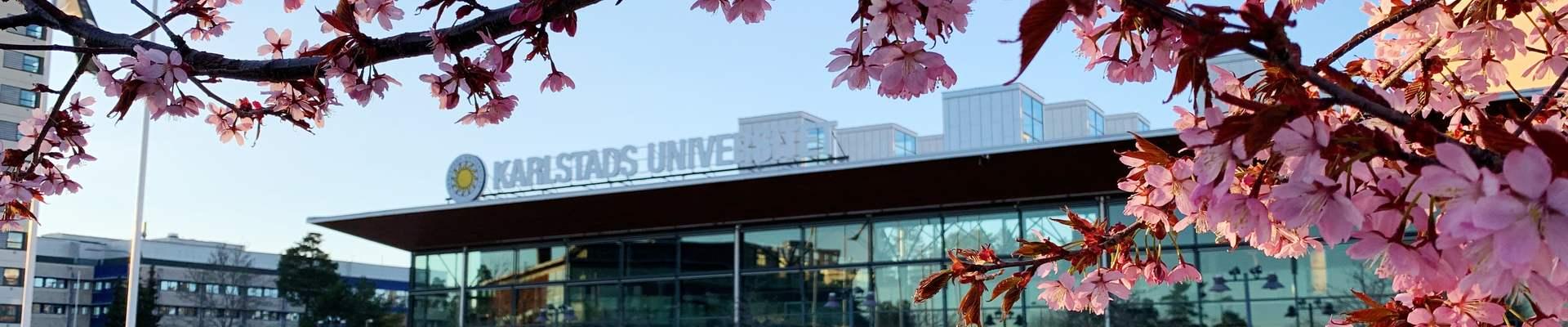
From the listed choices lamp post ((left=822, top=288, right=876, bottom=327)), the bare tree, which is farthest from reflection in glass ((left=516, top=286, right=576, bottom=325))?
the bare tree

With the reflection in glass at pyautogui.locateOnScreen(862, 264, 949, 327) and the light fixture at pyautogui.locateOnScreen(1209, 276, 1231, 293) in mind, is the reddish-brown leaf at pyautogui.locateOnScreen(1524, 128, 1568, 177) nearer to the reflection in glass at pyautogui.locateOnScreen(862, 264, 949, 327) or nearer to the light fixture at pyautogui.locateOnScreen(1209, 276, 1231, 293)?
the light fixture at pyautogui.locateOnScreen(1209, 276, 1231, 293)

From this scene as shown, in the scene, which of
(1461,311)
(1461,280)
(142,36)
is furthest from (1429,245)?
(142,36)

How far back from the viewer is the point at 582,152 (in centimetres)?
2106

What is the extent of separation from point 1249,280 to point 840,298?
19.9ft

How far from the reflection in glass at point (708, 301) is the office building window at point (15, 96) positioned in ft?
117

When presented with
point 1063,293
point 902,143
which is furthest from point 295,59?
point 902,143

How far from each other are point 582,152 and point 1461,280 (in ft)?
65.8

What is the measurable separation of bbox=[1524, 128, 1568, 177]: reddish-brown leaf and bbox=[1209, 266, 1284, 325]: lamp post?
16673 mm

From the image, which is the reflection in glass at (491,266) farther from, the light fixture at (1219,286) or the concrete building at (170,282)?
the concrete building at (170,282)

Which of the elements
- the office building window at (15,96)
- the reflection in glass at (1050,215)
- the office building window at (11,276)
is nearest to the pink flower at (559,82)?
the reflection in glass at (1050,215)

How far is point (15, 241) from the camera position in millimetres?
51500

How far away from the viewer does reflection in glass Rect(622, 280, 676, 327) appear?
21.5m

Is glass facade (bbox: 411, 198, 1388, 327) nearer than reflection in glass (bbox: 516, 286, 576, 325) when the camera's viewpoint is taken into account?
Yes

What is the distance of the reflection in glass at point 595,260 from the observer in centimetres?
2242
